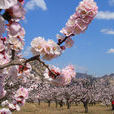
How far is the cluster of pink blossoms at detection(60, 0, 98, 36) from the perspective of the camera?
94.0 inches

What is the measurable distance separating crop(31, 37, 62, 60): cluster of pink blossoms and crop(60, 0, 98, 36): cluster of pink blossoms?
6.9 inches

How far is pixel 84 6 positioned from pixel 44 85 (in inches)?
2019

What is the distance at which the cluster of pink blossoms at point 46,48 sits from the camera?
246cm

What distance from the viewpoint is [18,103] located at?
4.27m

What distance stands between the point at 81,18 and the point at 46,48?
466mm

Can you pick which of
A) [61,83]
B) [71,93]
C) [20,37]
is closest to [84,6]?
[20,37]

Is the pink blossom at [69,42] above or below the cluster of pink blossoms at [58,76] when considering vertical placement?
above

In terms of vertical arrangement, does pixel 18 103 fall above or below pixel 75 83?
below

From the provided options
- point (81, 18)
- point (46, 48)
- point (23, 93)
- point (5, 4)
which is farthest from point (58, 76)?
point (23, 93)

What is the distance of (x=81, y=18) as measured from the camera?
2428 millimetres

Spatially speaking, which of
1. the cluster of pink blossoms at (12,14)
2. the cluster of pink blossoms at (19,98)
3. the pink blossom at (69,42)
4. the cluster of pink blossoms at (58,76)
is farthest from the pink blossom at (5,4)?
the cluster of pink blossoms at (19,98)

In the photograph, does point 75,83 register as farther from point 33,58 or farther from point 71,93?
point 33,58

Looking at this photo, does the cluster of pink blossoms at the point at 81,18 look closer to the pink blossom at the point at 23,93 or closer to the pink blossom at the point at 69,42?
the pink blossom at the point at 69,42

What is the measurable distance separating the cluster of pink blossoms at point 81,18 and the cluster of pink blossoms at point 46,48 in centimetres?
18
